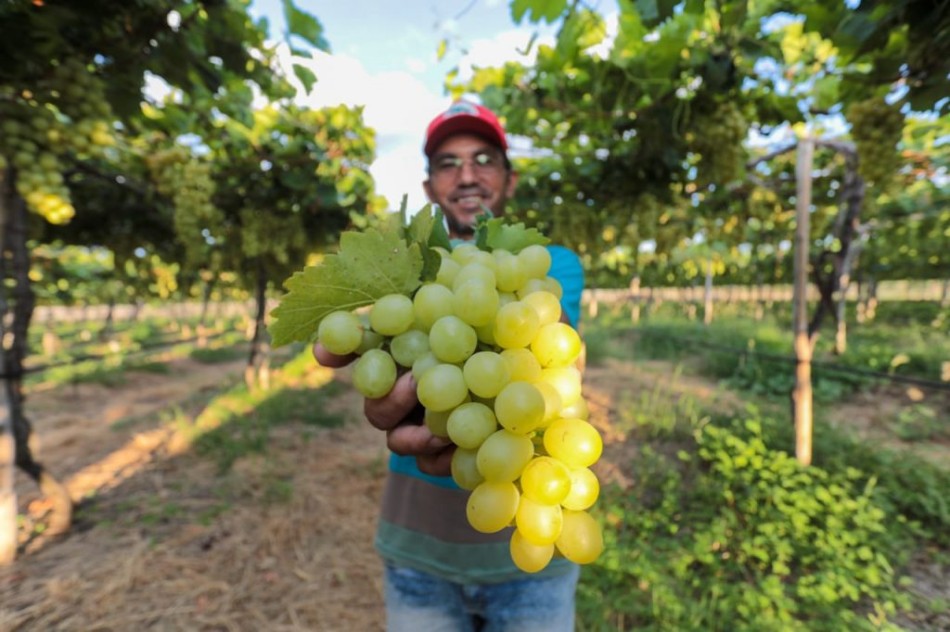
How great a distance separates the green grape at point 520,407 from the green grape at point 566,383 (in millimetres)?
97

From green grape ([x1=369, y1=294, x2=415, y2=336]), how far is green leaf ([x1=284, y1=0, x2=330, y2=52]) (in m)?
2.01

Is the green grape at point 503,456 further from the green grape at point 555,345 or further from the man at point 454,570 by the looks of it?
the man at point 454,570

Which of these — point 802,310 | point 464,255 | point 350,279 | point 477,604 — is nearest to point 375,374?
point 350,279

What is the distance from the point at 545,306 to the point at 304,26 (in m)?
2.19

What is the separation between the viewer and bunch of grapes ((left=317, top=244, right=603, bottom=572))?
75 cm

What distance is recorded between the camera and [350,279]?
0.86 m

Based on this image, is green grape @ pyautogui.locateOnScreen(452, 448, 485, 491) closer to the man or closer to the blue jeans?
the man

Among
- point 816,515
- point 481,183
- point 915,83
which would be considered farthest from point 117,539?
point 915,83

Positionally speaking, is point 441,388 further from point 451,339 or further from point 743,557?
point 743,557

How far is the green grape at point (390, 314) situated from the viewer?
83 centimetres

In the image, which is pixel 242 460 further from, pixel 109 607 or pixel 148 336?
pixel 148 336

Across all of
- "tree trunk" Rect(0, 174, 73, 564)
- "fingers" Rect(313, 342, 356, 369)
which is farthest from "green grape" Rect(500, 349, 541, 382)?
"tree trunk" Rect(0, 174, 73, 564)

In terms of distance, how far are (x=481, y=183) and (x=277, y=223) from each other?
14.8 feet

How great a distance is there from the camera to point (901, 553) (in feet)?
10.6
